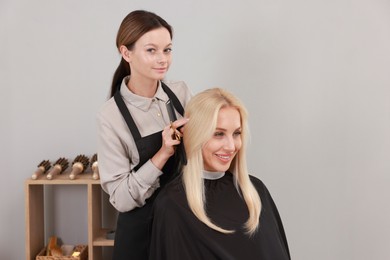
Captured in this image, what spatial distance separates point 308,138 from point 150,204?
4.72ft

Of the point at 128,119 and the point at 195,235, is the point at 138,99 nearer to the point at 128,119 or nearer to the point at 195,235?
the point at 128,119

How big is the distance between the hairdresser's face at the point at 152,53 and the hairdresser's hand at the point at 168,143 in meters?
0.21

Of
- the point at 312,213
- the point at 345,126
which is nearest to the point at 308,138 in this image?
the point at 345,126

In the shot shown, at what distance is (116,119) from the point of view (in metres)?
2.17

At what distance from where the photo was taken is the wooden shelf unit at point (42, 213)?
10.0 feet

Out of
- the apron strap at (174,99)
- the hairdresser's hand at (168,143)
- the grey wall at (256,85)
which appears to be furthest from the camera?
the grey wall at (256,85)

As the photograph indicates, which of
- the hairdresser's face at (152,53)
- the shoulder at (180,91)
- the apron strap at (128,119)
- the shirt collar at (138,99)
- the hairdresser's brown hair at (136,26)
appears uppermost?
the hairdresser's brown hair at (136,26)

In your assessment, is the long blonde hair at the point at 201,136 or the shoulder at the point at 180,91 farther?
the shoulder at the point at 180,91

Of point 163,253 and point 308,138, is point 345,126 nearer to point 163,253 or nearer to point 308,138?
point 308,138

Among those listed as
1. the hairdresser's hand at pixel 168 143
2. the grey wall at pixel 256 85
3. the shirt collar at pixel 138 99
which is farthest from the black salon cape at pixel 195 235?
the grey wall at pixel 256 85

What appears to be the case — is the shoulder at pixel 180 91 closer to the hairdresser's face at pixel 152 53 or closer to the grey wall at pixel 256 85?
the hairdresser's face at pixel 152 53

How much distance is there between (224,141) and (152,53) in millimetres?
405

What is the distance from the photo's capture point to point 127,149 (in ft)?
7.19

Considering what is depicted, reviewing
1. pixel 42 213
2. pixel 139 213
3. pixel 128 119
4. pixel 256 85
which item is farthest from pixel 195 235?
pixel 42 213
